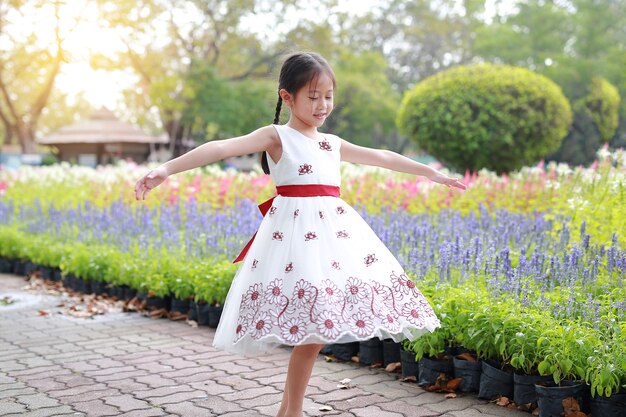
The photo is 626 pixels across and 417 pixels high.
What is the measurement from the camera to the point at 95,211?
9.56m

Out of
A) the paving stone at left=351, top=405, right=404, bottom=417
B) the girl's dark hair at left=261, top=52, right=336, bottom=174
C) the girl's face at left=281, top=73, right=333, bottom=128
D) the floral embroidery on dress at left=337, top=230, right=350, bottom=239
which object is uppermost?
the girl's dark hair at left=261, top=52, right=336, bottom=174

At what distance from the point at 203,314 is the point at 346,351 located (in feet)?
5.28

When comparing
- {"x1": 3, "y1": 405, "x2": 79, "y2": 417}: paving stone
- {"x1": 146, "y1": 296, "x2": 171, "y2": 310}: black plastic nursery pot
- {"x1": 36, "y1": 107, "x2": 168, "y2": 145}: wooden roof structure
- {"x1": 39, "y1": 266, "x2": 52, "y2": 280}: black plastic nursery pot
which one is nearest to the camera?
{"x1": 3, "y1": 405, "x2": 79, "y2": 417}: paving stone

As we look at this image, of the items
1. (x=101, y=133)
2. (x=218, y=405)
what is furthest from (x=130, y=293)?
(x=101, y=133)

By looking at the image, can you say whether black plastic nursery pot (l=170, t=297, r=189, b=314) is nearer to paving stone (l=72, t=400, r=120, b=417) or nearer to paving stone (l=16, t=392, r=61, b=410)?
paving stone (l=16, t=392, r=61, b=410)

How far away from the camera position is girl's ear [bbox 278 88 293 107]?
11.4 feet

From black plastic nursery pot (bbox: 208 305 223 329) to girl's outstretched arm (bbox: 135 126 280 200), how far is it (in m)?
2.61

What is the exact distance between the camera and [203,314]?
6004 mm

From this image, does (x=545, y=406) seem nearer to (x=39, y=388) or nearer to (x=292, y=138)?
(x=292, y=138)

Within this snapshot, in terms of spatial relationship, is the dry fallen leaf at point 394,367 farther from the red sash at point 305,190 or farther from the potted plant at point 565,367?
the red sash at point 305,190

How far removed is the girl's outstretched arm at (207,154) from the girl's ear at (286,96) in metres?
0.15

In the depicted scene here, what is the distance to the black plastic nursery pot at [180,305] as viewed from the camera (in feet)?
20.8

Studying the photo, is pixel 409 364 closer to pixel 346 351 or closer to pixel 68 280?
pixel 346 351

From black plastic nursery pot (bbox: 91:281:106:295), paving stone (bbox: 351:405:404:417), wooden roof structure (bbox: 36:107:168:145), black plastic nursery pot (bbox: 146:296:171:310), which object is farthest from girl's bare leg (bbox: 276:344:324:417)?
wooden roof structure (bbox: 36:107:168:145)
